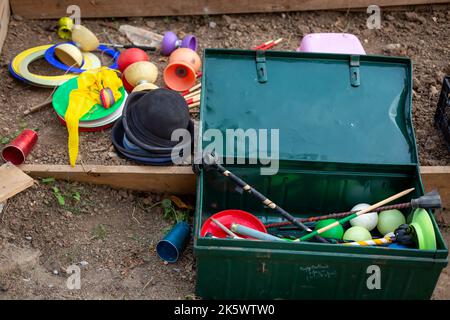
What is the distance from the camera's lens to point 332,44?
466cm

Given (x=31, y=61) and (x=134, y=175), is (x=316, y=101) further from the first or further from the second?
(x=31, y=61)

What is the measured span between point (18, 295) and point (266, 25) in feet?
10.2

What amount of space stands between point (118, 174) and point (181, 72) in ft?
3.53

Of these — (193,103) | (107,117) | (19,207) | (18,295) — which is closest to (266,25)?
(193,103)

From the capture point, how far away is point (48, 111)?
449 centimetres

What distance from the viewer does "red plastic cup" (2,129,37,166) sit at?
3.99 metres

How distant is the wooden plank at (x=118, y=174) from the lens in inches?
156

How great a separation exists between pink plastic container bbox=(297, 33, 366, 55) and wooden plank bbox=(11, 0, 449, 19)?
2.53ft

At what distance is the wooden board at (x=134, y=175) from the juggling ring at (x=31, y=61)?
88 centimetres

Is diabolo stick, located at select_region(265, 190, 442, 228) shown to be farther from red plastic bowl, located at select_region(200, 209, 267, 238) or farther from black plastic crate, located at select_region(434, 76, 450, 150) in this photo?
black plastic crate, located at select_region(434, 76, 450, 150)

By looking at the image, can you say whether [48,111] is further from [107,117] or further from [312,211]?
[312,211]

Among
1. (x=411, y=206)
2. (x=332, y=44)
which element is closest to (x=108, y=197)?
(x=411, y=206)

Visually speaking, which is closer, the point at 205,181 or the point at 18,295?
the point at 18,295

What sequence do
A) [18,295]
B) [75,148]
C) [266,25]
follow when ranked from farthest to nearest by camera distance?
[266,25] < [75,148] < [18,295]
